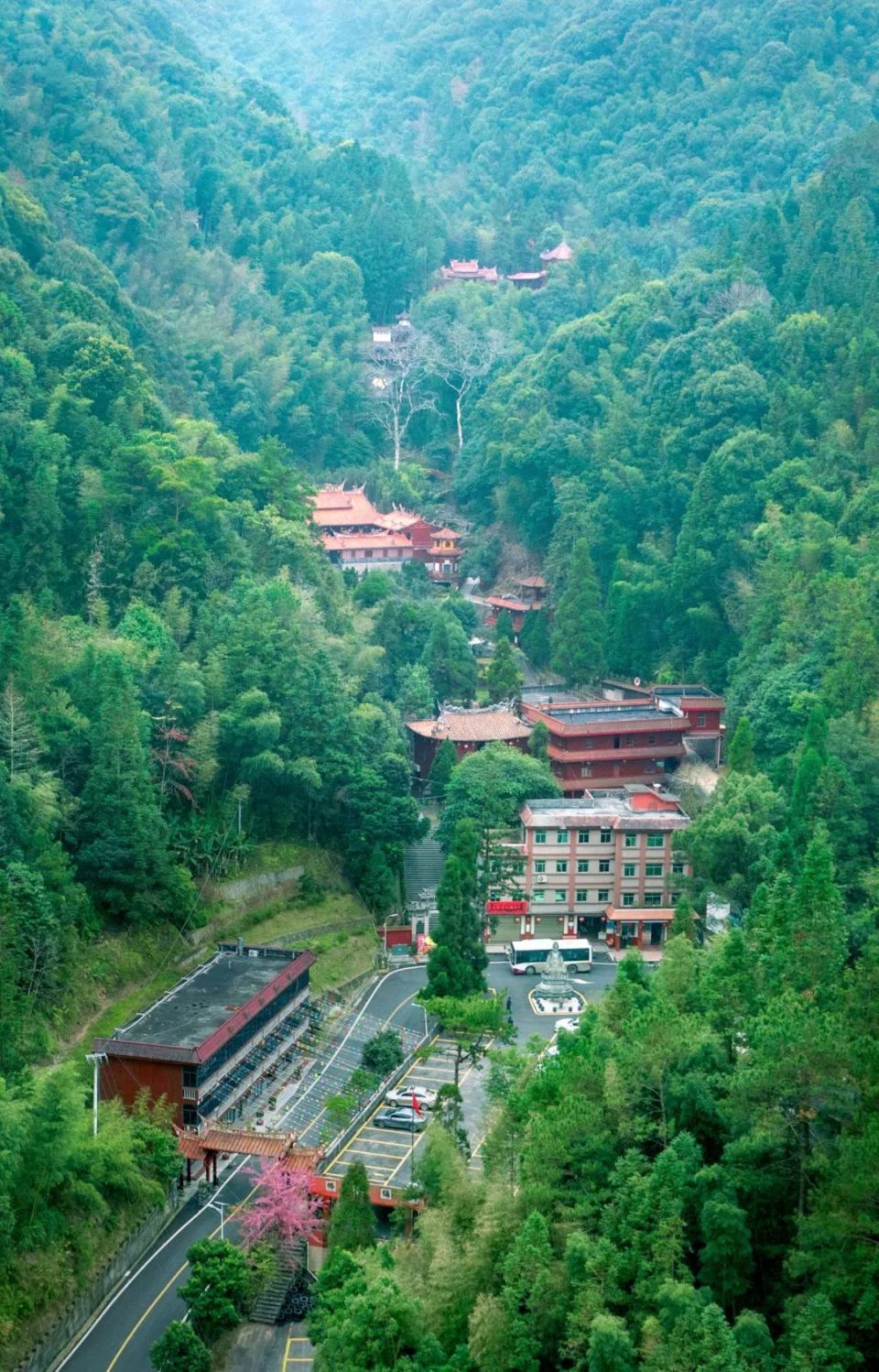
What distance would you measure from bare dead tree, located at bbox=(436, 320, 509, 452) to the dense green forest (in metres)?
0.16

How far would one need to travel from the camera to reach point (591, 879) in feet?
135

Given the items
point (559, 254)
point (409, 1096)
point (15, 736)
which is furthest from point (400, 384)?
point (409, 1096)

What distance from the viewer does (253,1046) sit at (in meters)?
33.2

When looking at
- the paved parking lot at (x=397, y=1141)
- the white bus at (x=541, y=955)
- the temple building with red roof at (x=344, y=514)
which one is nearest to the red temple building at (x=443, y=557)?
the temple building with red roof at (x=344, y=514)

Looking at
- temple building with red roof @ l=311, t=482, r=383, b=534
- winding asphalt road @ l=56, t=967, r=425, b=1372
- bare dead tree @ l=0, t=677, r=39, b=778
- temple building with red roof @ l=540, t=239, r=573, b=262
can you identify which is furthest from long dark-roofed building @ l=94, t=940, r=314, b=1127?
temple building with red roof @ l=540, t=239, r=573, b=262

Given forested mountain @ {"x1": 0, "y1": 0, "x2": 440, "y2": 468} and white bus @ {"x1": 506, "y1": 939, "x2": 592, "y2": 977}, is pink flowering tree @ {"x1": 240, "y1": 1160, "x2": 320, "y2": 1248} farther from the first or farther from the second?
forested mountain @ {"x1": 0, "y1": 0, "x2": 440, "y2": 468}

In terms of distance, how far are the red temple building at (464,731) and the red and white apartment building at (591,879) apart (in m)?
5.49

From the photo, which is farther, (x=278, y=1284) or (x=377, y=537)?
(x=377, y=537)

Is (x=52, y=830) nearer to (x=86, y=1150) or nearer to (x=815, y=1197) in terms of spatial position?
(x=86, y=1150)

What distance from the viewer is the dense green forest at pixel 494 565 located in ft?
74.5

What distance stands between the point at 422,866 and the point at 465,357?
27.9 m

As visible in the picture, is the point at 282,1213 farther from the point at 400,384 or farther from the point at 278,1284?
the point at 400,384

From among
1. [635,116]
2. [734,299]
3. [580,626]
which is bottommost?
[580,626]

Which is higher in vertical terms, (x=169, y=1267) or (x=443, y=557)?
(x=443, y=557)
